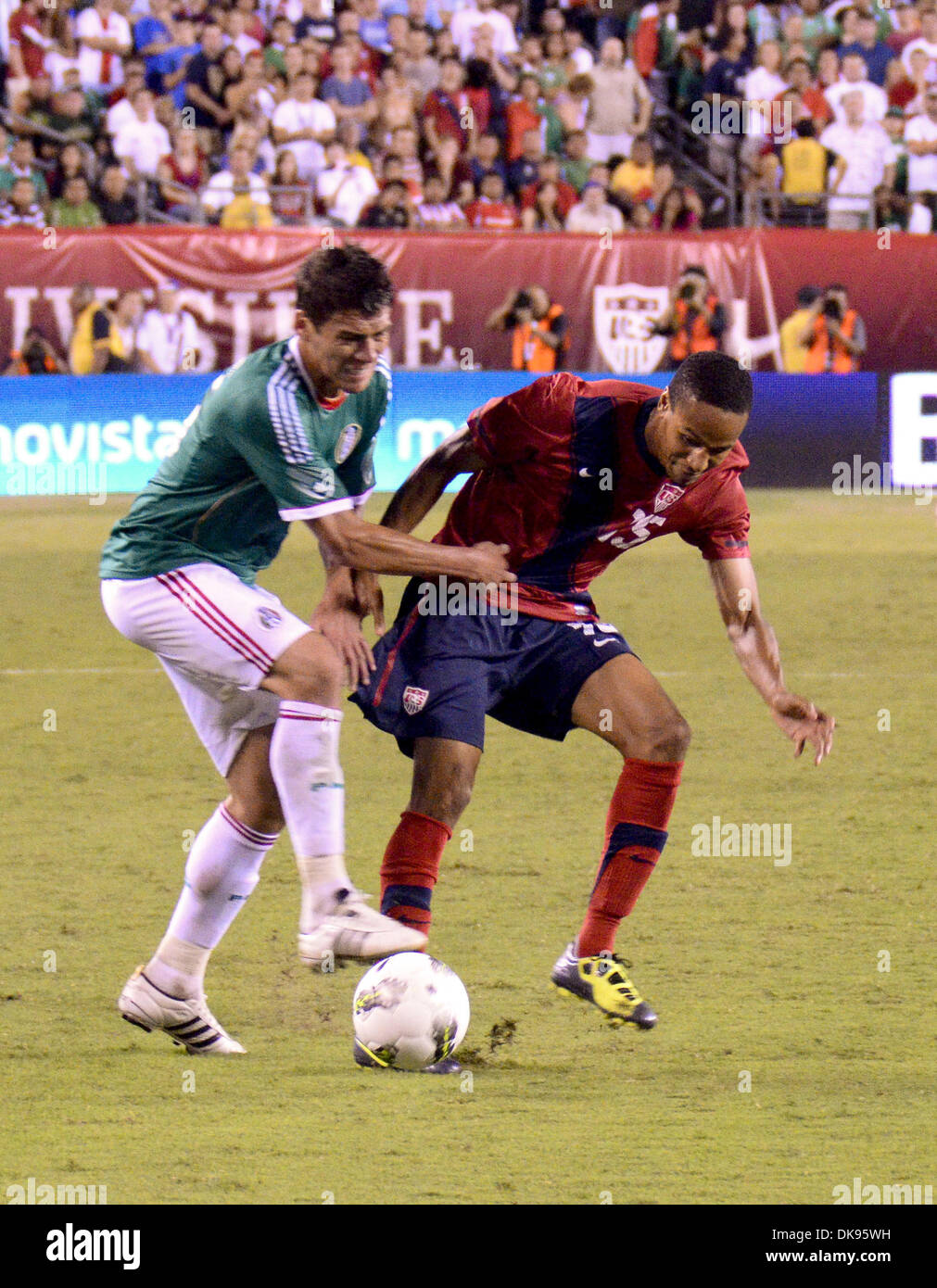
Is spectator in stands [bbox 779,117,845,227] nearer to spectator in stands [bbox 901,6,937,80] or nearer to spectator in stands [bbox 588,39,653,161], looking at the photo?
spectator in stands [bbox 588,39,653,161]

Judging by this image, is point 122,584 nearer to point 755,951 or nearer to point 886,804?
point 755,951

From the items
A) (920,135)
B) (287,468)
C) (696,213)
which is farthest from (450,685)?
(920,135)

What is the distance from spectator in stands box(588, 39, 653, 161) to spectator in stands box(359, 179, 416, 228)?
8.83 feet

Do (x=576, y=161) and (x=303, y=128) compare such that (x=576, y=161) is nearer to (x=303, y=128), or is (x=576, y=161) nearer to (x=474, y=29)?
(x=474, y=29)

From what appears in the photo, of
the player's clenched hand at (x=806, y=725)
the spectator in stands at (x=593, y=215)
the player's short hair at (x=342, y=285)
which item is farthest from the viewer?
the spectator in stands at (x=593, y=215)

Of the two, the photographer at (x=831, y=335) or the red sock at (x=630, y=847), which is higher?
the red sock at (x=630, y=847)

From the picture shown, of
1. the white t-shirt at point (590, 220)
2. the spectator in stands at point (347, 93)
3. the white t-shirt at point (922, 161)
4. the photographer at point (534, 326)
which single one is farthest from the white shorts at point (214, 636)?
the white t-shirt at point (922, 161)

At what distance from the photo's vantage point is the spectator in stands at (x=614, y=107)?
19156 mm

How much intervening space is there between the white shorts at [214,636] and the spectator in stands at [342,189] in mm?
13760

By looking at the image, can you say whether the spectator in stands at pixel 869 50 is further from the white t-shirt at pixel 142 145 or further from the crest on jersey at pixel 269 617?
the crest on jersey at pixel 269 617

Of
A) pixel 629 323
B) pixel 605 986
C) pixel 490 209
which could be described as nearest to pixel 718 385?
pixel 605 986

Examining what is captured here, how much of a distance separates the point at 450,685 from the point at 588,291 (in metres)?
13.3

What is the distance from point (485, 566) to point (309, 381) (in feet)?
2.04

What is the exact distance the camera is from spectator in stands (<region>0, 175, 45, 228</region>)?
1672cm
